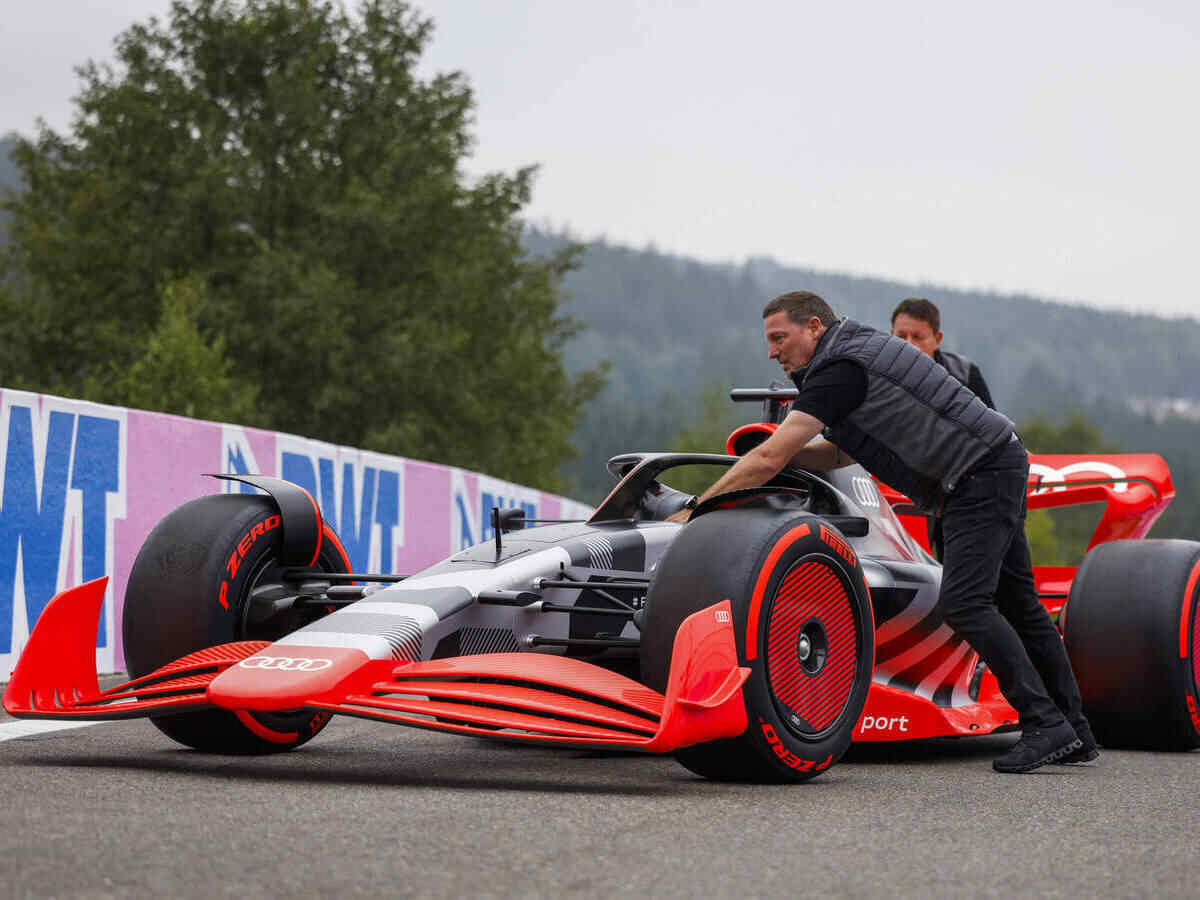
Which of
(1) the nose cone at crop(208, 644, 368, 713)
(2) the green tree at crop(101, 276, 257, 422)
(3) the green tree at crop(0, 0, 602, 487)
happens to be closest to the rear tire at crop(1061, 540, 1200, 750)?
(1) the nose cone at crop(208, 644, 368, 713)

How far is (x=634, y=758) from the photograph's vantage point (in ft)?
19.2

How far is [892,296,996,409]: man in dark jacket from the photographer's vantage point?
7660 millimetres

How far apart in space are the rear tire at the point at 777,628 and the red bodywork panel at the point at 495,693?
0.09 m

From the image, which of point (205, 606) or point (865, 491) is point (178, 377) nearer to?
point (865, 491)

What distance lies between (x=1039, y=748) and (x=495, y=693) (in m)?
2.23

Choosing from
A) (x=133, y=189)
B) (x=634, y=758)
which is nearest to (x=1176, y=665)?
(x=634, y=758)

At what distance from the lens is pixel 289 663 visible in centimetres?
471

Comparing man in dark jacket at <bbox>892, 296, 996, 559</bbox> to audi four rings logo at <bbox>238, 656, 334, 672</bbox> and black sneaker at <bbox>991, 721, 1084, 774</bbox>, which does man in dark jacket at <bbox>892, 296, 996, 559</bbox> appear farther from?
audi four rings logo at <bbox>238, 656, 334, 672</bbox>

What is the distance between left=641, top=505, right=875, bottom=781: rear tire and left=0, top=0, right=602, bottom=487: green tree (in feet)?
95.3

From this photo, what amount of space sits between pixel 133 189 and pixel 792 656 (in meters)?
33.7

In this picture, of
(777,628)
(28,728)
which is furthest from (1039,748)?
(28,728)

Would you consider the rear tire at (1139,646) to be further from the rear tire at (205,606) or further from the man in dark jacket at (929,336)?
the rear tire at (205,606)

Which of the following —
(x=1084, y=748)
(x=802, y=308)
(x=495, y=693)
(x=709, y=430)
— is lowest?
(x=1084, y=748)

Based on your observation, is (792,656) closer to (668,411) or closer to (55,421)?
(55,421)
